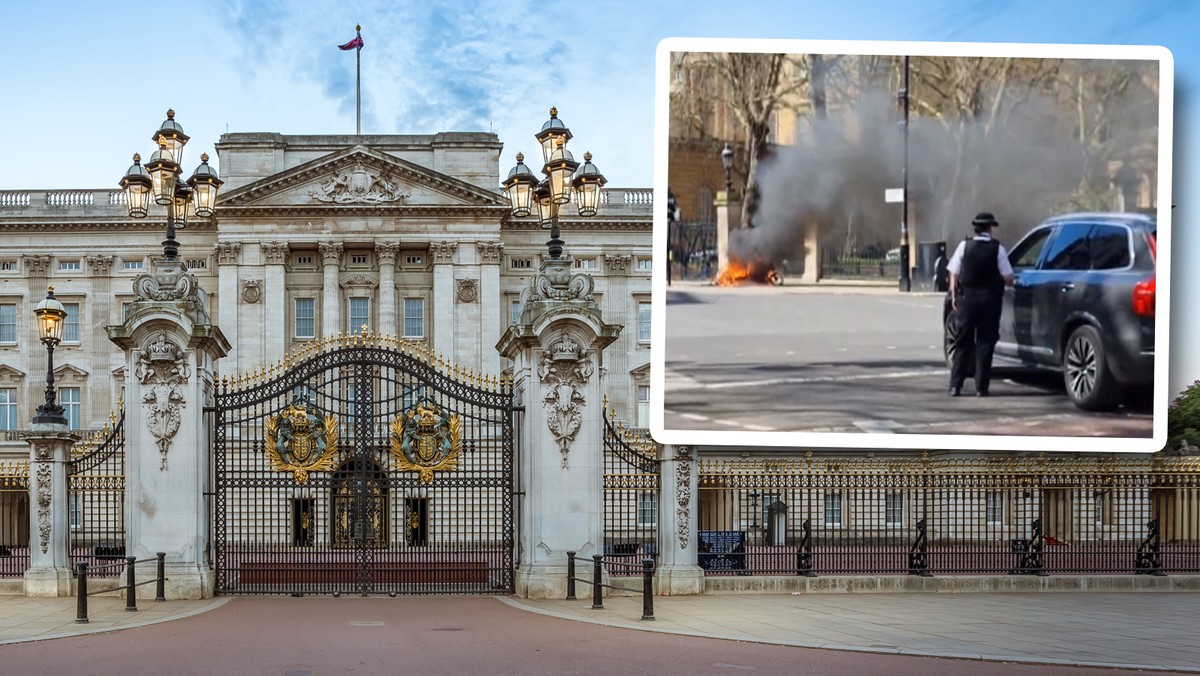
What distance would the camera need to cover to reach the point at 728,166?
65.9ft

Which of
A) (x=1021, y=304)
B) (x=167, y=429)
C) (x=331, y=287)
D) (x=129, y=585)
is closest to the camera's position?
(x=1021, y=304)

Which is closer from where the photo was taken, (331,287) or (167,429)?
(167,429)

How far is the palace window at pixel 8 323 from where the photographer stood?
64.2m

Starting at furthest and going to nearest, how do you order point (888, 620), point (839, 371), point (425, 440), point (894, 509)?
1. point (894, 509)
2. point (425, 440)
3. point (888, 620)
4. point (839, 371)

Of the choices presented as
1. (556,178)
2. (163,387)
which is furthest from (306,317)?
(556,178)

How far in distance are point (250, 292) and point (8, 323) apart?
1180cm

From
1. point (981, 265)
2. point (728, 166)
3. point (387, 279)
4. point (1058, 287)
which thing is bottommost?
point (1058, 287)

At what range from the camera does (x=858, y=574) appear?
26516 millimetres

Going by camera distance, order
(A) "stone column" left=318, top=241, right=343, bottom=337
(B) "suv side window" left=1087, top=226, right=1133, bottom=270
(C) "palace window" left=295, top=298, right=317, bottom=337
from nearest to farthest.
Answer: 1. (B) "suv side window" left=1087, top=226, right=1133, bottom=270
2. (A) "stone column" left=318, top=241, right=343, bottom=337
3. (C) "palace window" left=295, top=298, right=317, bottom=337

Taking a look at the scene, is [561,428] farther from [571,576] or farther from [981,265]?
[981,265]

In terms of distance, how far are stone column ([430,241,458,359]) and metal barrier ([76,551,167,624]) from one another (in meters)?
37.2

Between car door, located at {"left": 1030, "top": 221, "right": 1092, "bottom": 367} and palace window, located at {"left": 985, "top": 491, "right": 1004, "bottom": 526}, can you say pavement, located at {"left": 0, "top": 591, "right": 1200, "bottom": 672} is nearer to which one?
palace window, located at {"left": 985, "top": 491, "right": 1004, "bottom": 526}

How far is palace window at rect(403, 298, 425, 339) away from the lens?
208 feet

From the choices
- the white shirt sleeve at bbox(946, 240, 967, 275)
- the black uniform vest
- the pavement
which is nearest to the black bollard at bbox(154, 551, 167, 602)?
the pavement
